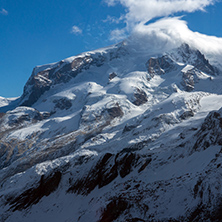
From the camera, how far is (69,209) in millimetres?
61844

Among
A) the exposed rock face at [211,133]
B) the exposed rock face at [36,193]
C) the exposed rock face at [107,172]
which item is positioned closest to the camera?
the exposed rock face at [211,133]

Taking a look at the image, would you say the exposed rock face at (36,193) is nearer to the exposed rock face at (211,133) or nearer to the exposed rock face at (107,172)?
the exposed rock face at (107,172)

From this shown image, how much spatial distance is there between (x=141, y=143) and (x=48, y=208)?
103991 millimetres

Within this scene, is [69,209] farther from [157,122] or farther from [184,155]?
[157,122]

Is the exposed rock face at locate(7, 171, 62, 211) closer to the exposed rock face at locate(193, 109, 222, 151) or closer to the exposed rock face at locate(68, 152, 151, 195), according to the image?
the exposed rock face at locate(68, 152, 151, 195)

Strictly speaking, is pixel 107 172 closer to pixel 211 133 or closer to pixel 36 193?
pixel 36 193

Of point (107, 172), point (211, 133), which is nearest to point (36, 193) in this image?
point (107, 172)

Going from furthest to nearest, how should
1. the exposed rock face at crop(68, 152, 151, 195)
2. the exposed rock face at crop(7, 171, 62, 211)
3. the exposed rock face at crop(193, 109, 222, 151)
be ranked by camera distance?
1. the exposed rock face at crop(7, 171, 62, 211)
2. the exposed rock face at crop(68, 152, 151, 195)
3. the exposed rock face at crop(193, 109, 222, 151)

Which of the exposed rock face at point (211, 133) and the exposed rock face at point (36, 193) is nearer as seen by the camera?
the exposed rock face at point (211, 133)

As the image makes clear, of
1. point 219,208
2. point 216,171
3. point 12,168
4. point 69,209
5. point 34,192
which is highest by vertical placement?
point 12,168

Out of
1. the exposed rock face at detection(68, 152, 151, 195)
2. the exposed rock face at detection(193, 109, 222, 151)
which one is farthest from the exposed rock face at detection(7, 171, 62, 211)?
the exposed rock face at detection(193, 109, 222, 151)

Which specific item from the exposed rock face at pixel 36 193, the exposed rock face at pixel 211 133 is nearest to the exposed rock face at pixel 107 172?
the exposed rock face at pixel 36 193

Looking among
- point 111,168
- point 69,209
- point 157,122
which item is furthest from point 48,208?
point 157,122

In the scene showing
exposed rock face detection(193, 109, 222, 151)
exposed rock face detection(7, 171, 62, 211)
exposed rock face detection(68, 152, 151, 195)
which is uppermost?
exposed rock face detection(7, 171, 62, 211)
